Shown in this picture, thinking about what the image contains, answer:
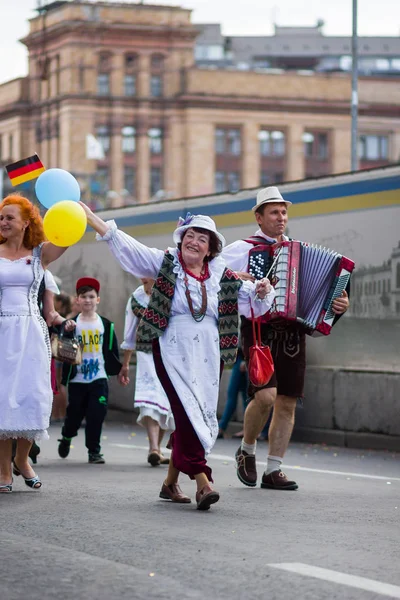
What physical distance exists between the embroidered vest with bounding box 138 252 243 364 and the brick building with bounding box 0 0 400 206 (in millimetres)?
91507

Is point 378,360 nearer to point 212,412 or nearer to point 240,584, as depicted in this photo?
point 212,412

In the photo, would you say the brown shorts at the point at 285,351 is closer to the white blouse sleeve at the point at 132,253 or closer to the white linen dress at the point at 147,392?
the white blouse sleeve at the point at 132,253

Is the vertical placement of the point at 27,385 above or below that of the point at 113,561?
above

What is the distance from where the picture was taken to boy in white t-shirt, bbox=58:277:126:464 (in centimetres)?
1330

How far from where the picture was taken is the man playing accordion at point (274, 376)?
10.4 metres

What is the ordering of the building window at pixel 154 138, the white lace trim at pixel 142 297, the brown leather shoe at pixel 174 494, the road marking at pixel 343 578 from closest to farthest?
the road marking at pixel 343 578 < the brown leather shoe at pixel 174 494 < the white lace trim at pixel 142 297 < the building window at pixel 154 138

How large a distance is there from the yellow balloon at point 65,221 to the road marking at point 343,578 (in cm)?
267

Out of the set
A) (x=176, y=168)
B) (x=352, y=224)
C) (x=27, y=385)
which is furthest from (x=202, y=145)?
(x=27, y=385)

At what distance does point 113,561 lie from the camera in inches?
267

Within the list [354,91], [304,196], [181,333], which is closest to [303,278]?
[181,333]

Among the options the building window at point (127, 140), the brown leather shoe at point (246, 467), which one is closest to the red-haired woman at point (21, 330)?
the brown leather shoe at point (246, 467)

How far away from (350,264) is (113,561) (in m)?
4.22

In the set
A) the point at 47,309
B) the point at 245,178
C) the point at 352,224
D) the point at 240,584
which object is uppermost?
the point at 245,178

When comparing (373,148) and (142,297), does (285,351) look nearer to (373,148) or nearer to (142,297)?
(142,297)
